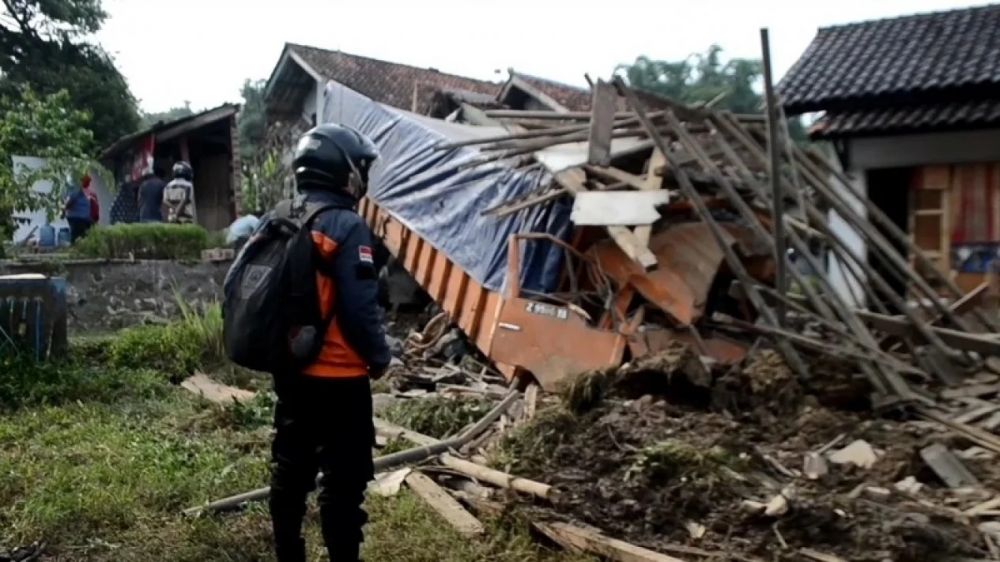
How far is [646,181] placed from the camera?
7.11m

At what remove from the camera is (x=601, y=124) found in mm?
7250

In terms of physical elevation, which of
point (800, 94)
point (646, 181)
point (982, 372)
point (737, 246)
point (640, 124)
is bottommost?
point (982, 372)

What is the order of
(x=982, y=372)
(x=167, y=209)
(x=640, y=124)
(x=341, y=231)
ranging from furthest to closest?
(x=167, y=209)
(x=640, y=124)
(x=982, y=372)
(x=341, y=231)

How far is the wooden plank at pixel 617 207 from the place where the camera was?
6.75 meters

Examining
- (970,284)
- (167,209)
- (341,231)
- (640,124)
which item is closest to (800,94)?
(970,284)

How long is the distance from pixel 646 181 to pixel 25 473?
4.58m

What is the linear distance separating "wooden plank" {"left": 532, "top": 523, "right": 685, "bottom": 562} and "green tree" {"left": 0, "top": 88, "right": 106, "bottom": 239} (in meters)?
6.64

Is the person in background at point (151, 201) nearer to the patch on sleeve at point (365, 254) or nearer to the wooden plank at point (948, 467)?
the patch on sleeve at point (365, 254)

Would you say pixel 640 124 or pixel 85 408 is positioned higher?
pixel 640 124

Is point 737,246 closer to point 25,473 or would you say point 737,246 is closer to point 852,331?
point 852,331

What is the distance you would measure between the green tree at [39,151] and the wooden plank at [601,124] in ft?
17.7

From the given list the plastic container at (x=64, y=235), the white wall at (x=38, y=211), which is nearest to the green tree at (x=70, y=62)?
the white wall at (x=38, y=211)

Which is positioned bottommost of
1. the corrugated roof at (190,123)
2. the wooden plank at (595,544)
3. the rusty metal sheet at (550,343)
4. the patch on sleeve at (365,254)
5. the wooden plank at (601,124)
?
the wooden plank at (595,544)

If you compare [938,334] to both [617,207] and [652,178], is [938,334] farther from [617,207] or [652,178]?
[617,207]
